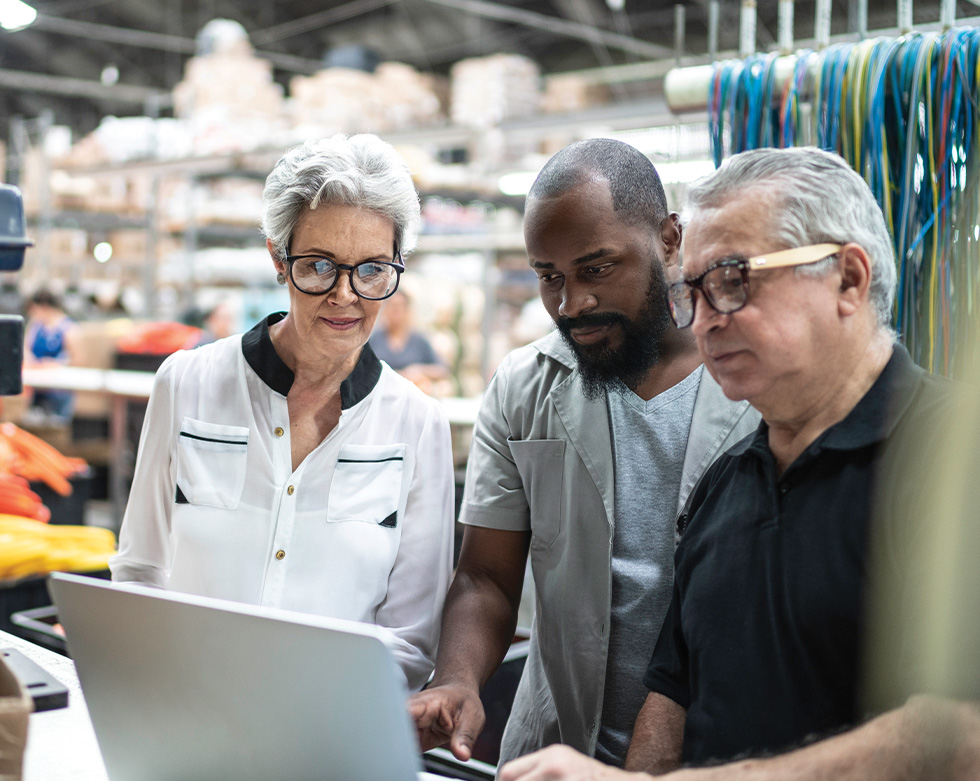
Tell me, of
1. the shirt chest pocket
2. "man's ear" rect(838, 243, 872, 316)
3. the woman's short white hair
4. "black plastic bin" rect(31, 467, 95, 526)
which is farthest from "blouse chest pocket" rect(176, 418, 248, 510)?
"black plastic bin" rect(31, 467, 95, 526)

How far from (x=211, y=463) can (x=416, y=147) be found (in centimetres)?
616

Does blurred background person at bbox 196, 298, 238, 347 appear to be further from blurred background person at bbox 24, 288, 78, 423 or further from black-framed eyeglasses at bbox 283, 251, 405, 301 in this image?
black-framed eyeglasses at bbox 283, 251, 405, 301

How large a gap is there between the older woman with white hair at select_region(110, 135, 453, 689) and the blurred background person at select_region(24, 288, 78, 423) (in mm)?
6650

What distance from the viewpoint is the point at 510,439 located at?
1764 millimetres

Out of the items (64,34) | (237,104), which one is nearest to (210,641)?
(237,104)

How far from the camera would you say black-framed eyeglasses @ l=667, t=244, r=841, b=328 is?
3.80 feet

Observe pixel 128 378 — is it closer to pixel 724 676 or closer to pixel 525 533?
pixel 525 533

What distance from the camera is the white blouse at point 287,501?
1.65 m

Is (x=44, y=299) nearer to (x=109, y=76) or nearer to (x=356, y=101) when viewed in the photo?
(x=356, y=101)

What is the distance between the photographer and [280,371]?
175 centimetres

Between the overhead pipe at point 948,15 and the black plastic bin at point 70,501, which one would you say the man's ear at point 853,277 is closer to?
the overhead pipe at point 948,15

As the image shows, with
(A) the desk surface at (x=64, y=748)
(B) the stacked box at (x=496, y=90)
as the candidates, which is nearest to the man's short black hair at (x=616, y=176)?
(A) the desk surface at (x=64, y=748)

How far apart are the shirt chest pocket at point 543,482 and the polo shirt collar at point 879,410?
0.55 metres

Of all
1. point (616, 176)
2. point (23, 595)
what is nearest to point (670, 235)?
point (616, 176)
